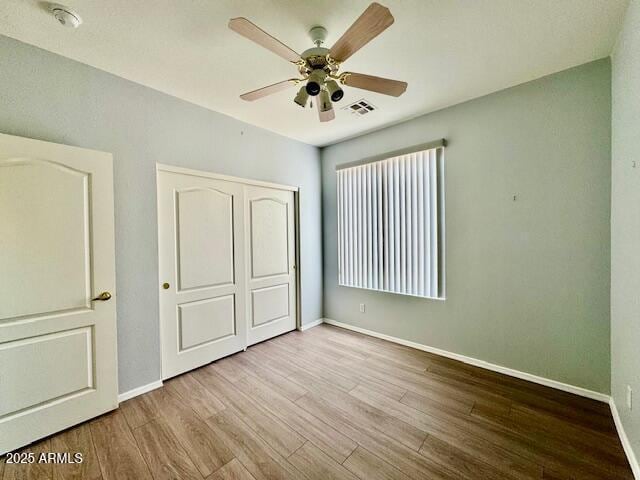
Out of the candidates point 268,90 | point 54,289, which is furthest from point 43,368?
point 268,90

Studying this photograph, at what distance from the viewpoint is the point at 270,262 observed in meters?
3.42

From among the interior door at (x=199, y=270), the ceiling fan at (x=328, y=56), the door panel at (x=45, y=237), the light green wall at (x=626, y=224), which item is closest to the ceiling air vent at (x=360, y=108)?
the ceiling fan at (x=328, y=56)

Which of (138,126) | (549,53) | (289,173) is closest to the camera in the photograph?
(549,53)

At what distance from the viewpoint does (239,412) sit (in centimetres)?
201

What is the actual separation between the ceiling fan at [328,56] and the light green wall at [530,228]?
1385 mm

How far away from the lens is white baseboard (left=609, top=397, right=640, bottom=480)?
4.67 ft

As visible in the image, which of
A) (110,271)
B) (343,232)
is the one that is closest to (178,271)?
(110,271)

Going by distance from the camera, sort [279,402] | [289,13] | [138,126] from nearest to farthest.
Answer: [289,13] → [279,402] → [138,126]

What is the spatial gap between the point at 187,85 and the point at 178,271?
5.77 ft

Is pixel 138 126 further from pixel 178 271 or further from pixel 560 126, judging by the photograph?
pixel 560 126

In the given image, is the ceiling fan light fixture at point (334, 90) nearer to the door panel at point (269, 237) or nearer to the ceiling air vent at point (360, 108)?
the ceiling air vent at point (360, 108)

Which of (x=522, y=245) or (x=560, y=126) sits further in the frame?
(x=522, y=245)

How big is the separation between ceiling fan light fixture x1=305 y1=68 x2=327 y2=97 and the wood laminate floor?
2319mm

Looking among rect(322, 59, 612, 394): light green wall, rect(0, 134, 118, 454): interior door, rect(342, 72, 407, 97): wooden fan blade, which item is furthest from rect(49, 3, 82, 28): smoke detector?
rect(322, 59, 612, 394): light green wall
